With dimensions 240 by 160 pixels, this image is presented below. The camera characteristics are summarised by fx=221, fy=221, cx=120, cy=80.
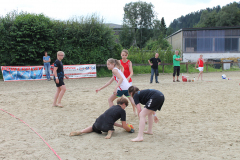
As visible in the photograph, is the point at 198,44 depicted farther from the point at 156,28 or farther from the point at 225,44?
the point at 156,28

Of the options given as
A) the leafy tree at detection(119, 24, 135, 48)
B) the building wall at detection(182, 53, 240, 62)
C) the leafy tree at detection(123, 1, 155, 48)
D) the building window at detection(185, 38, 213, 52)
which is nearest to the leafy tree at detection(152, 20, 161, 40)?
the leafy tree at detection(123, 1, 155, 48)

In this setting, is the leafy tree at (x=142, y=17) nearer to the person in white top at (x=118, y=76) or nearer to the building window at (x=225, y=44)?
the building window at (x=225, y=44)

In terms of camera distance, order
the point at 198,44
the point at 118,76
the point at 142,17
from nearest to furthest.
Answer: the point at 118,76 < the point at 198,44 < the point at 142,17

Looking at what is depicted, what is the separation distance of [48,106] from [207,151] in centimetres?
526

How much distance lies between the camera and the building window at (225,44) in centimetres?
2841

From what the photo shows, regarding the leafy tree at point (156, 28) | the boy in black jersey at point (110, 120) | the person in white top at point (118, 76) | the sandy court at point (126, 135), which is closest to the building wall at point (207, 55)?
the sandy court at point (126, 135)

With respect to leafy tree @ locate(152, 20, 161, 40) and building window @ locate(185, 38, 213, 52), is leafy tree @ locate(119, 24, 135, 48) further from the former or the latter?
building window @ locate(185, 38, 213, 52)

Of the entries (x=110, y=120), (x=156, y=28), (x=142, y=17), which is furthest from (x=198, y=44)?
(x=142, y=17)

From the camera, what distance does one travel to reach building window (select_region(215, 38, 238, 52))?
28.4m

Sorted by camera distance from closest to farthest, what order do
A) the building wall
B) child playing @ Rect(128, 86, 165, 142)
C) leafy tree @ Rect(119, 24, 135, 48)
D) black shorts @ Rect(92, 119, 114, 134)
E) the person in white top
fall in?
child playing @ Rect(128, 86, 165, 142) → black shorts @ Rect(92, 119, 114, 134) → the person in white top → the building wall → leafy tree @ Rect(119, 24, 135, 48)

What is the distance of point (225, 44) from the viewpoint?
2841 centimetres

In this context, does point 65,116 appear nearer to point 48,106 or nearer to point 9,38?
point 48,106

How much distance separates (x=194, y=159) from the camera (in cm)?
326

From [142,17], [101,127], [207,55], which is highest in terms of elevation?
[142,17]
